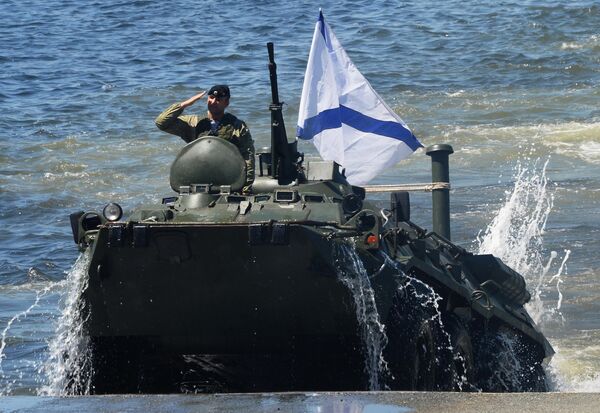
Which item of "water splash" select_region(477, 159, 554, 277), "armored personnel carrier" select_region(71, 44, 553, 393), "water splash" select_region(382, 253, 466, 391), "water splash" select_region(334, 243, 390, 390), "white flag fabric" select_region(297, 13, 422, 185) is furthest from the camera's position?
"water splash" select_region(477, 159, 554, 277)

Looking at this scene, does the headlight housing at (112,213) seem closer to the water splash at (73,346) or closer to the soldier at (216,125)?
the water splash at (73,346)

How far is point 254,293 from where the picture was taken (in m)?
8.00

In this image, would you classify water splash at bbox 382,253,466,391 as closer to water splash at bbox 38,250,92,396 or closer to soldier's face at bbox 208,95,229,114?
soldier's face at bbox 208,95,229,114

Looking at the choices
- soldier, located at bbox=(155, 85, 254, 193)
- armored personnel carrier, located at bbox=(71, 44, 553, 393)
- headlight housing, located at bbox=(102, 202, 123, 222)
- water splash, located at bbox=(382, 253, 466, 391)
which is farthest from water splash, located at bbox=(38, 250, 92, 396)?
water splash, located at bbox=(382, 253, 466, 391)

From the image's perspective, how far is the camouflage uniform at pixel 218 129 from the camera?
918 centimetres

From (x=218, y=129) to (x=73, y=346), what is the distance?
5.66 feet

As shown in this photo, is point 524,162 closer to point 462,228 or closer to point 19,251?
point 462,228

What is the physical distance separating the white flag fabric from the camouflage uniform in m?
2.09

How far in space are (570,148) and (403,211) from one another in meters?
11.3

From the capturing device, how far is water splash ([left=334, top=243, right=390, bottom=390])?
8.01 metres

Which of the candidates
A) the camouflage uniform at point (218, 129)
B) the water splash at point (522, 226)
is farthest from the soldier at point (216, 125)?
the water splash at point (522, 226)

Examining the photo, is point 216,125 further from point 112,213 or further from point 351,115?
point 351,115

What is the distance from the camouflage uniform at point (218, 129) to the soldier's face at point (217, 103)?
0.24 ft

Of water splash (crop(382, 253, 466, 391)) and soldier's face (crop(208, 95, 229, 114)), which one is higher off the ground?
soldier's face (crop(208, 95, 229, 114))
